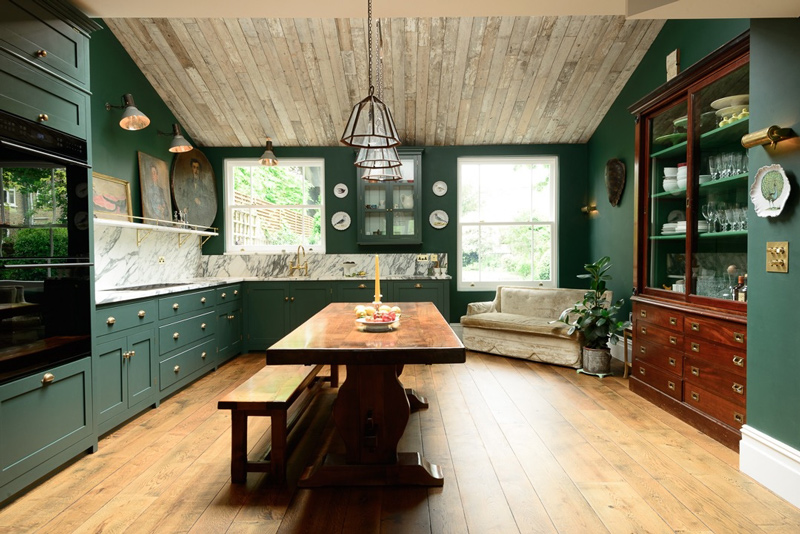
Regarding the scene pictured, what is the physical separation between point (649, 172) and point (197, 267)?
5339 millimetres

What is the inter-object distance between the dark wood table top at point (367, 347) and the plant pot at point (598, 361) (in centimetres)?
261

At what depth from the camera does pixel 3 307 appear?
228 cm

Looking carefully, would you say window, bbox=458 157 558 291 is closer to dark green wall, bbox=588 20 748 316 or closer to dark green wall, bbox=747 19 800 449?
dark green wall, bbox=588 20 748 316

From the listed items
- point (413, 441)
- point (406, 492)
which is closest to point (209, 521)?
point (406, 492)

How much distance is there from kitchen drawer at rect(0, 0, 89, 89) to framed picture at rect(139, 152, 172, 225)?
208 cm

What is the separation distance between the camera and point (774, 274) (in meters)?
2.46

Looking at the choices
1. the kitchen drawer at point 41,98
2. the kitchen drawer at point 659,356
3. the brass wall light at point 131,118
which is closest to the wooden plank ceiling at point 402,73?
the brass wall light at point 131,118

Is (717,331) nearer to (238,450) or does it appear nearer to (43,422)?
(238,450)

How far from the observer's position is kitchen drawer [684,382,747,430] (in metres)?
2.84

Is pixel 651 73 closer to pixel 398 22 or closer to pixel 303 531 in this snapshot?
pixel 398 22

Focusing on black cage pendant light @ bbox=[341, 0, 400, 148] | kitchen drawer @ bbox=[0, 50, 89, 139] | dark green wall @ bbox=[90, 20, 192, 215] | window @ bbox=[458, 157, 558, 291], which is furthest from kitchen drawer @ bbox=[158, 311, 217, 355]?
window @ bbox=[458, 157, 558, 291]

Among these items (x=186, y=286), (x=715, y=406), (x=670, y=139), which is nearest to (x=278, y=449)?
(x=186, y=286)

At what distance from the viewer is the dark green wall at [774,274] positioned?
2338mm

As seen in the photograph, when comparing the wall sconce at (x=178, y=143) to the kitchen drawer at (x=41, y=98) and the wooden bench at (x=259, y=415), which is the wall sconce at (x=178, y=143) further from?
the wooden bench at (x=259, y=415)
